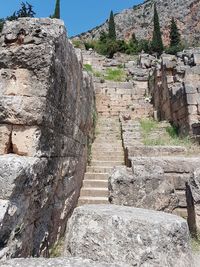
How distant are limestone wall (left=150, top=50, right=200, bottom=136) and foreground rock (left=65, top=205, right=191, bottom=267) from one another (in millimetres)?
7903

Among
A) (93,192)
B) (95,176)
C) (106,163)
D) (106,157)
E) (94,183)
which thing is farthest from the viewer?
(106,157)

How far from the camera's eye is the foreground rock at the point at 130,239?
2.25 m

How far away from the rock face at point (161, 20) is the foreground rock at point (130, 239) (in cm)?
4718

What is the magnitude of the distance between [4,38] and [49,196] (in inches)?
79.6

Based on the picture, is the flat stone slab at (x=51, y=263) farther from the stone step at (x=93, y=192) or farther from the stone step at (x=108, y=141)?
the stone step at (x=108, y=141)

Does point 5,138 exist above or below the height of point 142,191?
above

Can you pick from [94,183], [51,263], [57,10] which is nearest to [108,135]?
[94,183]

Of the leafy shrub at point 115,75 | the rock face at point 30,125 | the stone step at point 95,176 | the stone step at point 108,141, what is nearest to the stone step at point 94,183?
the stone step at point 95,176

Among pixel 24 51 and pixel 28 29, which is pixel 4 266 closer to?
pixel 24 51

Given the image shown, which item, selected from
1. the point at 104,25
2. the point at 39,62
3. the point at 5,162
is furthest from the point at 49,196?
the point at 104,25

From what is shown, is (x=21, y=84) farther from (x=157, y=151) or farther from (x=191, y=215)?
(x=157, y=151)

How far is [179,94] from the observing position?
38.1ft

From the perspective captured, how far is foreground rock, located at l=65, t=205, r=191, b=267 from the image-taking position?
7.39 feet

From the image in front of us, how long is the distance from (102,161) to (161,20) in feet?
162
